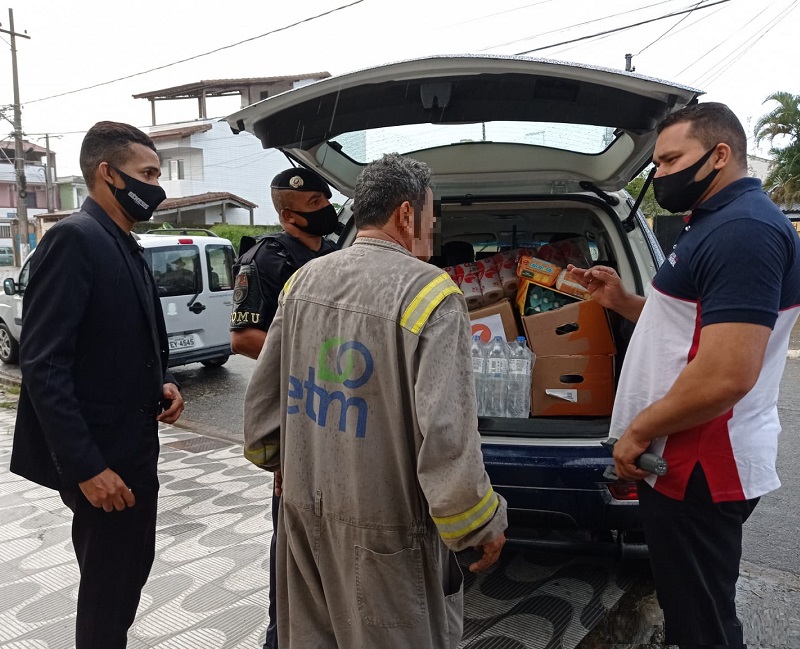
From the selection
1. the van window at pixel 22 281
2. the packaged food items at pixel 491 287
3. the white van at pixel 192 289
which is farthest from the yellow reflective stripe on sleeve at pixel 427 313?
the van window at pixel 22 281

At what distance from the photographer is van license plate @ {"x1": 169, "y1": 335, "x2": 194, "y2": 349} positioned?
7.72 metres

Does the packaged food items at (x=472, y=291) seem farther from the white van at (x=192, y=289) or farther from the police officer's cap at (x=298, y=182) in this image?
the white van at (x=192, y=289)

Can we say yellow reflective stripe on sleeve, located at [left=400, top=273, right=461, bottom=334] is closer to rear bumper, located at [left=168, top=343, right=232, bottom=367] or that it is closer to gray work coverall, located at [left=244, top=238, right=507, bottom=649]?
gray work coverall, located at [left=244, top=238, right=507, bottom=649]

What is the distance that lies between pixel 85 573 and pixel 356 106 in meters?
1.88

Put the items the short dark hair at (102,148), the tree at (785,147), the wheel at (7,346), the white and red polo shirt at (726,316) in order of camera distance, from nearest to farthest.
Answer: the white and red polo shirt at (726,316)
the short dark hair at (102,148)
the wheel at (7,346)
the tree at (785,147)

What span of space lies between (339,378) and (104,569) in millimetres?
1053

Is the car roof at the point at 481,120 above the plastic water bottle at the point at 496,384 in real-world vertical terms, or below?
above

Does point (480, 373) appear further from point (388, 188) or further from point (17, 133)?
point (17, 133)

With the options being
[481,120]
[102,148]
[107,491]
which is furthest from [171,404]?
[481,120]

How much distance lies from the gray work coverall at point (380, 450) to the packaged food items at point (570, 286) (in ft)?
5.38

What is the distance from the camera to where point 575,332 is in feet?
9.64

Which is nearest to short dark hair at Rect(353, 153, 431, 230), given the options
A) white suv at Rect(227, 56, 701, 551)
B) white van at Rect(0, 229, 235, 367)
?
white suv at Rect(227, 56, 701, 551)

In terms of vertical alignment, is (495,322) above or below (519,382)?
above

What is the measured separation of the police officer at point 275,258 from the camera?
253 cm
